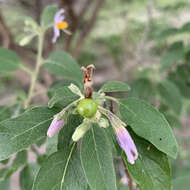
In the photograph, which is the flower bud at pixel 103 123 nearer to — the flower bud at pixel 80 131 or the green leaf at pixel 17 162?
the flower bud at pixel 80 131

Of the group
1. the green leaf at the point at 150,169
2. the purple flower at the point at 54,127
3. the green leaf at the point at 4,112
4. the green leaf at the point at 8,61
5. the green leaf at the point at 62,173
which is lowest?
the green leaf at the point at 150,169

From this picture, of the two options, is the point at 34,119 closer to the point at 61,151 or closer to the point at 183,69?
the point at 61,151

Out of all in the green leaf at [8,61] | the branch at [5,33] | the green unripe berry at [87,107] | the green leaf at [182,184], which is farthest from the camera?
the branch at [5,33]

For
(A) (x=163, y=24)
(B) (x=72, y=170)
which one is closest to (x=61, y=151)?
(B) (x=72, y=170)

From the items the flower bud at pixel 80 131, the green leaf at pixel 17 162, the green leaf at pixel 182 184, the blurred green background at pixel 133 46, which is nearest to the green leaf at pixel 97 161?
the flower bud at pixel 80 131

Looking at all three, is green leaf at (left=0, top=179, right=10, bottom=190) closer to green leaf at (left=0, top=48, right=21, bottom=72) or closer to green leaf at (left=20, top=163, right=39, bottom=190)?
green leaf at (left=20, top=163, right=39, bottom=190)

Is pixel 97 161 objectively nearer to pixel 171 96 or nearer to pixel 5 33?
pixel 171 96

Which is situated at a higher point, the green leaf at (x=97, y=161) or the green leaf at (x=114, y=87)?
the green leaf at (x=114, y=87)
